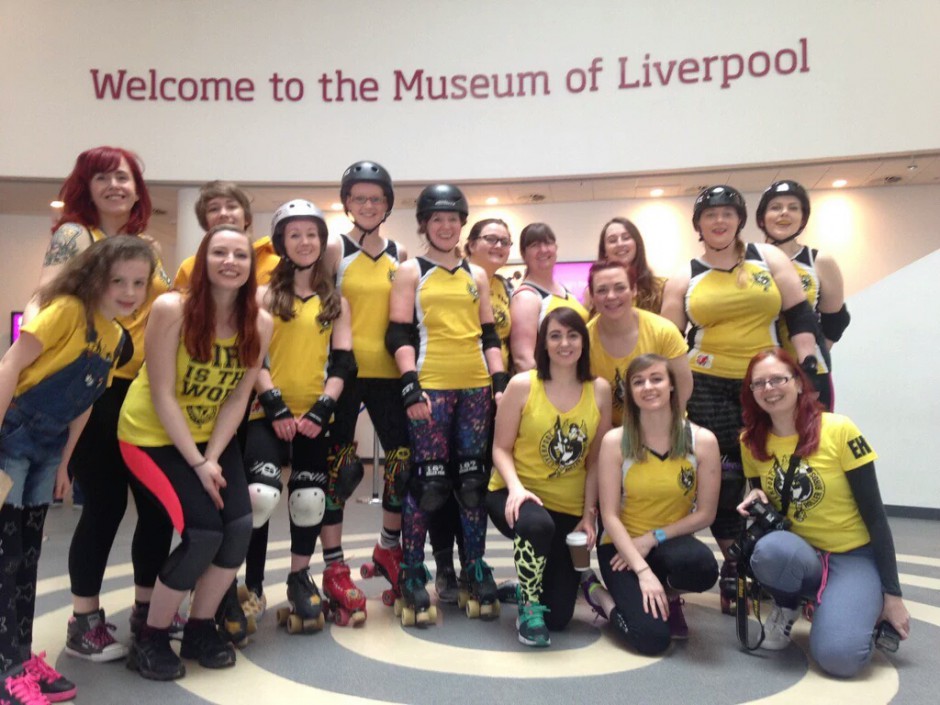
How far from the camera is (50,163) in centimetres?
627

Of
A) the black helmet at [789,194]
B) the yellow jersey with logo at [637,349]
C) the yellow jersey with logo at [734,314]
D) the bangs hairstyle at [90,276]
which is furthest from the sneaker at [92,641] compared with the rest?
the black helmet at [789,194]

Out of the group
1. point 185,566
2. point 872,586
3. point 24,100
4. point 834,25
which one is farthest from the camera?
point 24,100

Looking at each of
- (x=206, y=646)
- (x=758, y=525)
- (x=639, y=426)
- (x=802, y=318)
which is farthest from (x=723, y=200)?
(x=206, y=646)

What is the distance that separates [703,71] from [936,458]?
3477 millimetres

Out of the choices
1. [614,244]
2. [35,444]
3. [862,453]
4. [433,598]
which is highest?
[614,244]

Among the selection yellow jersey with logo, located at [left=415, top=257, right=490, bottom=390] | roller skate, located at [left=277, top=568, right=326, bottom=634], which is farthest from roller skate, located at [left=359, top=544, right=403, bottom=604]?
yellow jersey with logo, located at [left=415, top=257, right=490, bottom=390]

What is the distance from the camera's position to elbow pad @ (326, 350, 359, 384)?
8.44 feet

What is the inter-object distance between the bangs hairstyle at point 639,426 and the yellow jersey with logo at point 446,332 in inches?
22.7

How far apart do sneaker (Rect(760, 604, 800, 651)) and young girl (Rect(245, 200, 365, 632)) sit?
1.38m

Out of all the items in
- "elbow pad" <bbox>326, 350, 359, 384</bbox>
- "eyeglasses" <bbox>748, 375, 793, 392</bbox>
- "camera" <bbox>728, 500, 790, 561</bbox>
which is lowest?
"camera" <bbox>728, 500, 790, 561</bbox>

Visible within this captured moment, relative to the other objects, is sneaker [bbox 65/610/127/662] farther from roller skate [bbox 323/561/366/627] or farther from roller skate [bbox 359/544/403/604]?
roller skate [bbox 359/544/403/604]

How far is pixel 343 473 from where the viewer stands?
8.47ft

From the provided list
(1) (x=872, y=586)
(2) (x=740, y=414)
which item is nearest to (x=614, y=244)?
(2) (x=740, y=414)

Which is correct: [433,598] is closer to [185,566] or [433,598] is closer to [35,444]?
[185,566]
